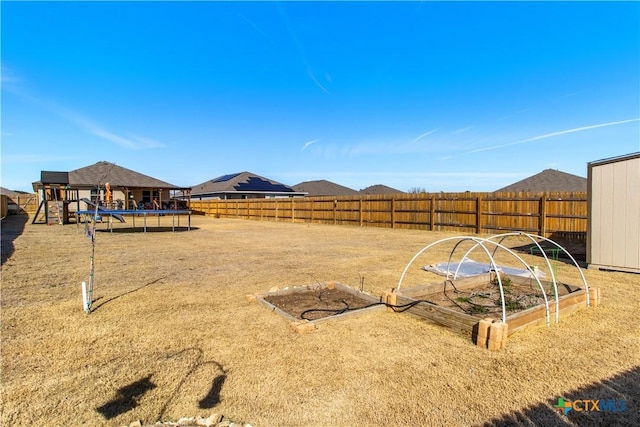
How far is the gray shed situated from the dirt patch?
6.00m

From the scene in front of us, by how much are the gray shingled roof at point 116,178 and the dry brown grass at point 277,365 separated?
97.1 feet

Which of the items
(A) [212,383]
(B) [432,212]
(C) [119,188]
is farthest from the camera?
(C) [119,188]

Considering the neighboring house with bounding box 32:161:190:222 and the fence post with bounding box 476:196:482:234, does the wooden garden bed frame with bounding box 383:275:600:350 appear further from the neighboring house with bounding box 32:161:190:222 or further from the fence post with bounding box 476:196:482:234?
the neighboring house with bounding box 32:161:190:222

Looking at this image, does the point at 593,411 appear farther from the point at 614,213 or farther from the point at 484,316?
the point at 614,213

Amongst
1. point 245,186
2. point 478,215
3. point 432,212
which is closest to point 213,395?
point 478,215

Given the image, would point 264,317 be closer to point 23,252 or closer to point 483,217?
point 23,252

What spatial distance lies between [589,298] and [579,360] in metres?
2.21

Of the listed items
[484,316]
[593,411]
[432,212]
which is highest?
[432,212]

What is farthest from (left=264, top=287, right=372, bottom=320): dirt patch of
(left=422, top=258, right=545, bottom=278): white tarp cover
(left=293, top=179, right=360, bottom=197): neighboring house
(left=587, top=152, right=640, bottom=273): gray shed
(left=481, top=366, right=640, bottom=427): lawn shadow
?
(left=293, top=179, right=360, bottom=197): neighboring house

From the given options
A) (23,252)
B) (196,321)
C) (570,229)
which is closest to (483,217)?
(570,229)

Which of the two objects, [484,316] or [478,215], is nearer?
[484,316]

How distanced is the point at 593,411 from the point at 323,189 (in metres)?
46.7

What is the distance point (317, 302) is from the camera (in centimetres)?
531

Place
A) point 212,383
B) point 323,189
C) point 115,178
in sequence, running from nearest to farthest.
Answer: point 212,383 < point 115,178 < point 323,189
